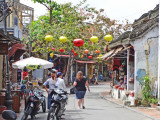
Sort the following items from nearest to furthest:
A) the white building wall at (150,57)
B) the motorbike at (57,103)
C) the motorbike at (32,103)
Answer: the motorbike at (57,103) → the motorbike at (32,103) → the white building wall at (150,57)

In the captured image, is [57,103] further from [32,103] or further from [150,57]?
[150,57]

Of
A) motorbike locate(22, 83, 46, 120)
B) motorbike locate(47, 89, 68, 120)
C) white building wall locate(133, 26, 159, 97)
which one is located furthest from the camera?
white building wall locate(133, 26, 159, 97)

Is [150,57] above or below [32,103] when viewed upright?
above

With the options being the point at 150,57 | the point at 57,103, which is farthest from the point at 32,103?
the point at 150,57

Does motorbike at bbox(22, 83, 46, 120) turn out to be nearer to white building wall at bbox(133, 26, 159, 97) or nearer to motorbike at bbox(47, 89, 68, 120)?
motorbike at bbox(47, 89, 68, 120)

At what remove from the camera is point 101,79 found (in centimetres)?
5975

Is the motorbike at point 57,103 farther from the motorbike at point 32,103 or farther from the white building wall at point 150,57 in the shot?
the white building wall at point 150,57

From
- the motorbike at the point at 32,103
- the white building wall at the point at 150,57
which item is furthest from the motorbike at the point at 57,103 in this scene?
the white building wall at the point at 150,57

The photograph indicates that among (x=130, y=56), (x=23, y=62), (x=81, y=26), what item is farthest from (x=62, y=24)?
(x=23, y=62)

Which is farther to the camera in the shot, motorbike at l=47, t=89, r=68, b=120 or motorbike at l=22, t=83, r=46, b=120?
motorbike at l=22, t=83, r=46, b=120

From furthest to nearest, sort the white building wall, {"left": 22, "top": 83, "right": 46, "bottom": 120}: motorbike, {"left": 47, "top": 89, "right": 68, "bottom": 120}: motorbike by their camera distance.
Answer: the white building wall → {"left": 22, "top": 83, "right": 46, "bottom": 120}: motorbike → {"left": 47, "top": 89, "right": 68, "bottom": 120}: motorbike

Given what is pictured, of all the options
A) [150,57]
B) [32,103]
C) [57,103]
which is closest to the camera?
[57,103]

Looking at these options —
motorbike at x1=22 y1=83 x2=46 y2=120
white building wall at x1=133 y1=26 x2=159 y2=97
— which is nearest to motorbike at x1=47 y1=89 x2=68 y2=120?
motorbike at x1=22 y1=83 x2=46 y2=120

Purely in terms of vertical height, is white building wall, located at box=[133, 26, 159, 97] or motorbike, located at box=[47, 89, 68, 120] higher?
white building wall, located at box=[133, 26, 159, 97]
